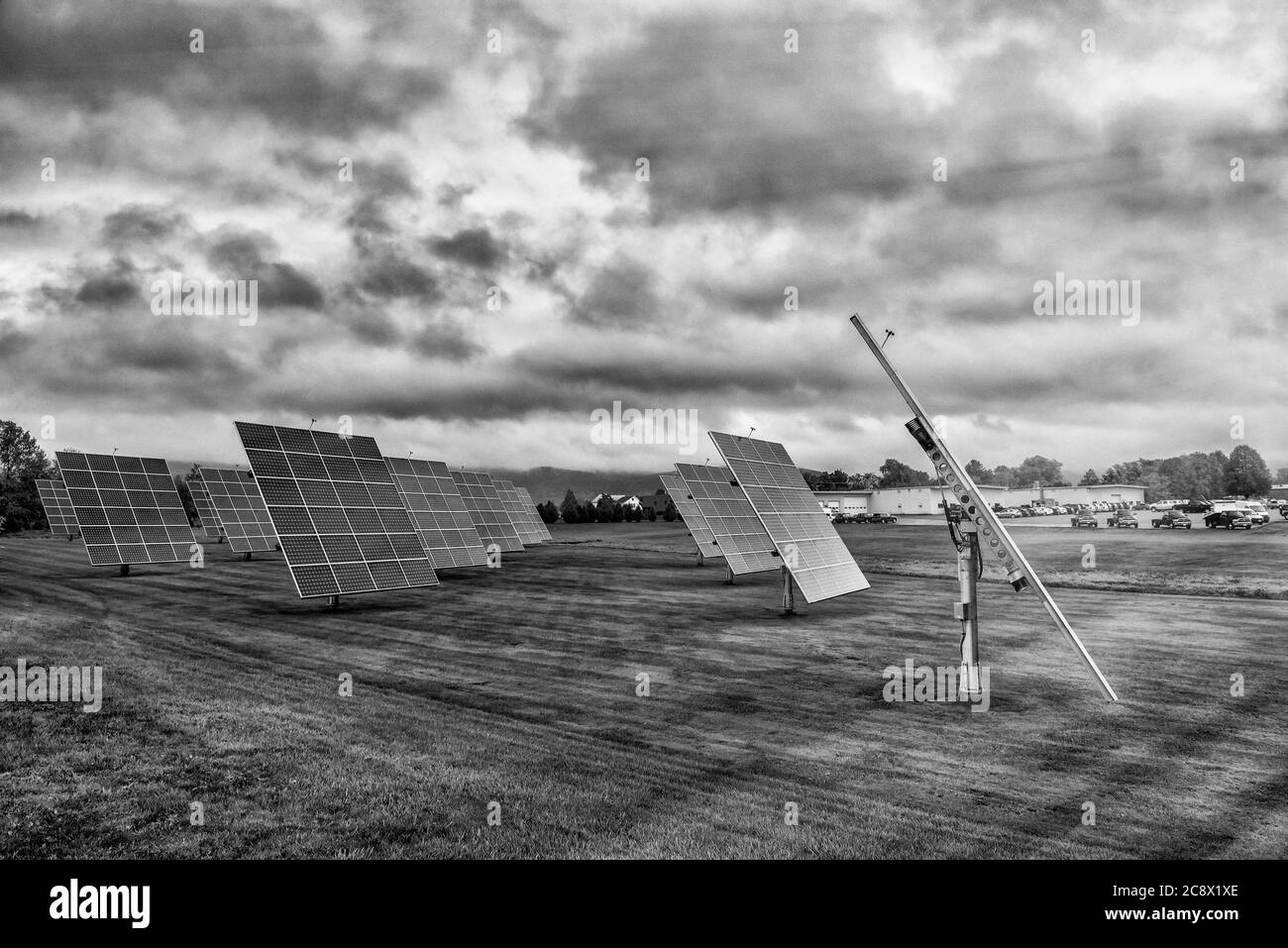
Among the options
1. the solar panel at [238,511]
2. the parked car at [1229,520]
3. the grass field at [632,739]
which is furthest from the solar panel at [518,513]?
the parked car at [1229,520]

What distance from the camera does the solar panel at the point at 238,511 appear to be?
51594 mm

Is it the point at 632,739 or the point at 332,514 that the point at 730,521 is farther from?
the point at 632,739

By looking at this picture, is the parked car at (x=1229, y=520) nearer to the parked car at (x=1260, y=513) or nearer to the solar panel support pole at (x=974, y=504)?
the parked car at (x=1260, y=513)

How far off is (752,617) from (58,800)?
1972 cm

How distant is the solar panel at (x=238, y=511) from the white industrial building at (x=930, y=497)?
86515mm

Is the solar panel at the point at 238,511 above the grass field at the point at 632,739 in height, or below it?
above

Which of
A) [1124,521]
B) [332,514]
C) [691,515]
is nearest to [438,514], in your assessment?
[691,515]

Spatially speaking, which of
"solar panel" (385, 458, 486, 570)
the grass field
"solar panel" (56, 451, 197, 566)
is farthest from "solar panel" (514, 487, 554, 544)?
the grass field

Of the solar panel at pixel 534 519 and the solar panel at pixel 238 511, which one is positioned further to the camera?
the solar panel at pixel 534 519

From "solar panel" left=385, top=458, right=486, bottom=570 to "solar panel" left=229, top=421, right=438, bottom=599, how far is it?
1003cm

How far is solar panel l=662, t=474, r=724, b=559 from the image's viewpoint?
44531 millimetres
